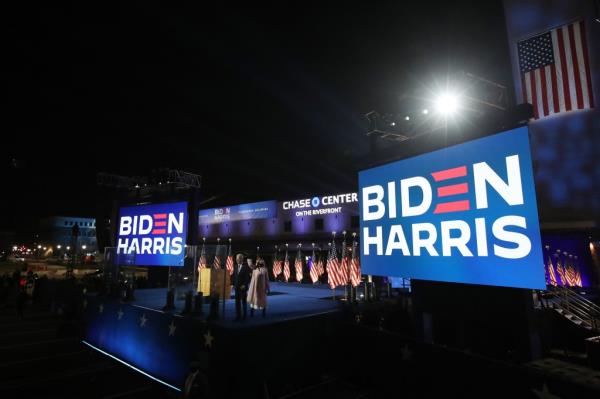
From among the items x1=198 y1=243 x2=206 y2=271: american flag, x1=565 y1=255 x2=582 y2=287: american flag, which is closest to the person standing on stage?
x1=198 y1=243 x2=206 y2=271: american flag

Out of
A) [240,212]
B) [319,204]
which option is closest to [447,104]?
[319,204]

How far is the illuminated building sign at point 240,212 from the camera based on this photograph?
2655cm

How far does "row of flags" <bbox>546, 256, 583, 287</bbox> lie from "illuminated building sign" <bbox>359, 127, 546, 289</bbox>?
17616mm

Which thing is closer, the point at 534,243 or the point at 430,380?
the point at 534,243

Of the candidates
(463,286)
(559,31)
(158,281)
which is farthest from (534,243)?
(158,281)

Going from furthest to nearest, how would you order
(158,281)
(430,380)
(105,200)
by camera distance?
1. (105,200)
2. (158,281)
3. (430,380)

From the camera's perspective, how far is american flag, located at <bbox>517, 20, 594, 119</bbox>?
9.09 m

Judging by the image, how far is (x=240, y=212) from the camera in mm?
28922

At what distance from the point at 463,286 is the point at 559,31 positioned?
32.4 ft

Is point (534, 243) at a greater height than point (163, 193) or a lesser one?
lesser

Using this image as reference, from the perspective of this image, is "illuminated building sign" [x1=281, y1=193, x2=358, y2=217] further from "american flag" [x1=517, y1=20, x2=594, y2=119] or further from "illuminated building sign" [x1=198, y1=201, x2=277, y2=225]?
"american flag" [x1=517, y1=20, x2=594, y2=119]

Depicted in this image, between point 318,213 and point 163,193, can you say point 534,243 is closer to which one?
point 318,213

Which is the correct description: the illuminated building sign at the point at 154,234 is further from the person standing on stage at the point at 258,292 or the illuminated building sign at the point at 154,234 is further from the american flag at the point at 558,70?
the american flag at the point at 558,70

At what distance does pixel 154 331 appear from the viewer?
8.23 metres
